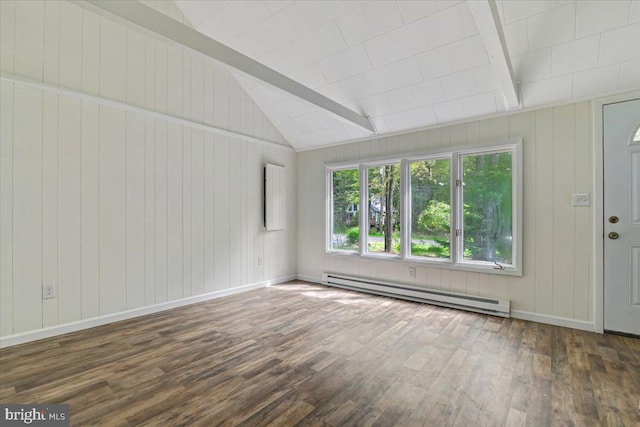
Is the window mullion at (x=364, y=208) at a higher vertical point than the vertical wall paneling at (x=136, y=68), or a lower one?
lower

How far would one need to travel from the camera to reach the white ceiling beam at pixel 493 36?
188 centimetres

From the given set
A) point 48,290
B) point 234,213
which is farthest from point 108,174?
point 234,213

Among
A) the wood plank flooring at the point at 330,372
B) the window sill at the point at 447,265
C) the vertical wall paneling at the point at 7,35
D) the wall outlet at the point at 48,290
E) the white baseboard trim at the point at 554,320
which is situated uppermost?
the vertical wall paneling at the point at 7,35

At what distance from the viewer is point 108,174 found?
3166mm

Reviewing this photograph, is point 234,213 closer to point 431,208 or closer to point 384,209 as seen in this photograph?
point 384,209

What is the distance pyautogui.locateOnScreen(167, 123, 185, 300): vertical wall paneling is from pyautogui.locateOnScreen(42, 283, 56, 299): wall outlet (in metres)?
1.07

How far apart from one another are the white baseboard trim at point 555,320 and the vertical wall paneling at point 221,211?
3686mm

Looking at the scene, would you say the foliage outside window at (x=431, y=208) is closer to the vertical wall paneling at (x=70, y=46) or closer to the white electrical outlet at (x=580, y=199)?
the white electrical outlet at (x=580, y=199)

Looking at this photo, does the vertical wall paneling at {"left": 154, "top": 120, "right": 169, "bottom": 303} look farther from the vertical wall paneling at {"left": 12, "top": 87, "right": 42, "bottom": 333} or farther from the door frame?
the door frame

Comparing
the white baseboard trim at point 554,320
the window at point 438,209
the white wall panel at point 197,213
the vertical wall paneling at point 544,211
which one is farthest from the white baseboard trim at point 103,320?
the vertical wall paneling at point 544,211

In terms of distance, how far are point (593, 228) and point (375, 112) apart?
2730mm

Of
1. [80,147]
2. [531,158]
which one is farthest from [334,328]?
[80,147]

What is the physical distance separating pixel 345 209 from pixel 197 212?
2.32m

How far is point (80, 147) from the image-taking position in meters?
2.98
